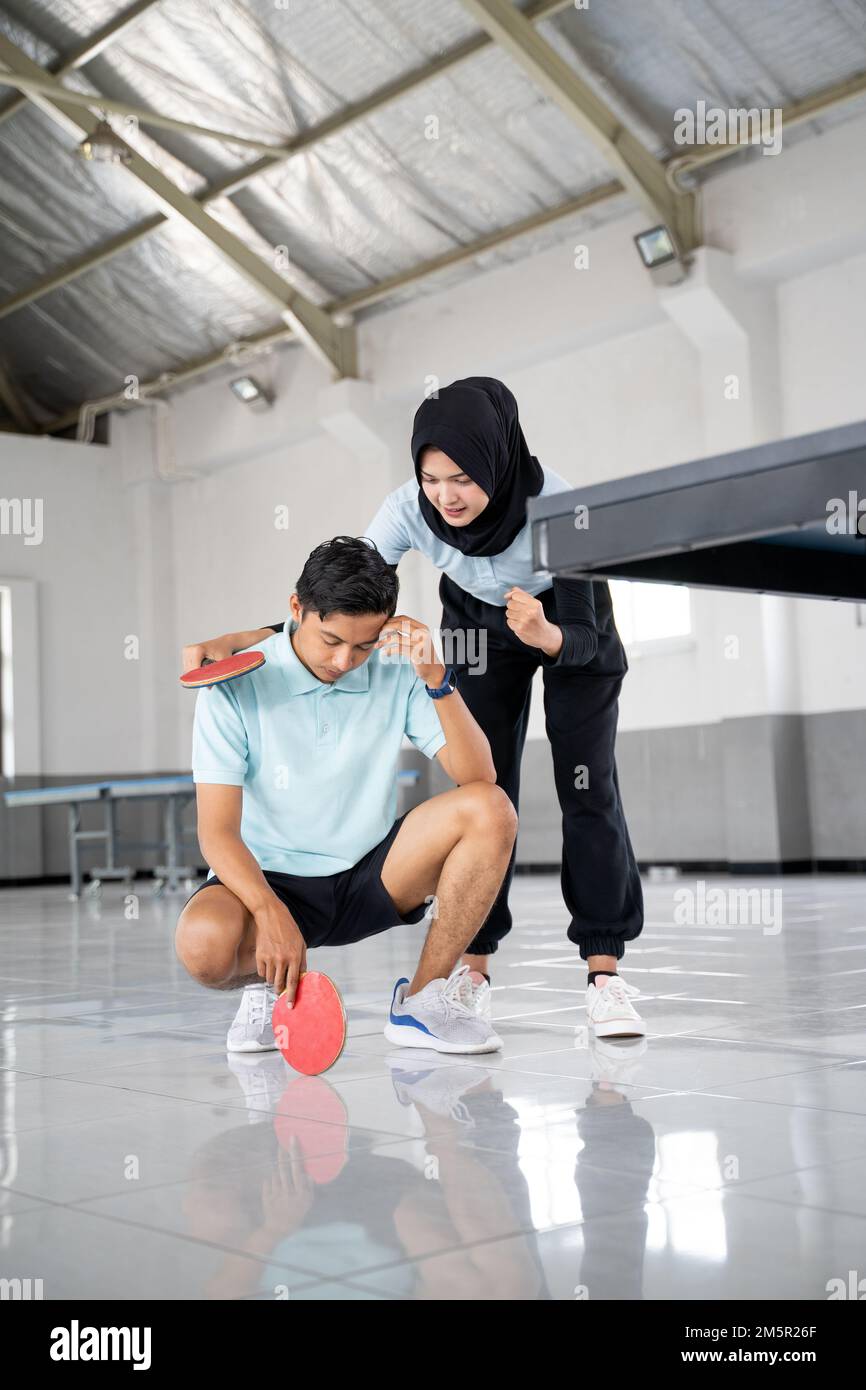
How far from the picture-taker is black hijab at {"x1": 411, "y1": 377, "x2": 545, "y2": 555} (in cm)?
259

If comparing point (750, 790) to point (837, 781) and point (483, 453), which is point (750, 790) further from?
point (483, 453)

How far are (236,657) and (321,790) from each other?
1.04 feet

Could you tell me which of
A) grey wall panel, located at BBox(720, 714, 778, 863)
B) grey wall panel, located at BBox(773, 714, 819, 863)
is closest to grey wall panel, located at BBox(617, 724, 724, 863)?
grey wall panel, located at BBox(720, 714, 778, 863)

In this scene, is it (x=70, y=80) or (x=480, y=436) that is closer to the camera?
(x=480, y=436)

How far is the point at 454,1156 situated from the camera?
5.92ft

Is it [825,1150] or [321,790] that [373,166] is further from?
[825,1150]

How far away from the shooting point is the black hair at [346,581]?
2330 mm

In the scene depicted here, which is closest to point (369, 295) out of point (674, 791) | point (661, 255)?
point (661, 255)

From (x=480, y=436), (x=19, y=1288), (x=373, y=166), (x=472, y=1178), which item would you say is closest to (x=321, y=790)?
(x=480, y=436)

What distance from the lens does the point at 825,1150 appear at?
1.75 m

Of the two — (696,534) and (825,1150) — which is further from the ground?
(696,534)

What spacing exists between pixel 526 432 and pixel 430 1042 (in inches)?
340

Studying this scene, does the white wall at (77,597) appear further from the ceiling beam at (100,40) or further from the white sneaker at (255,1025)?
the white sneaker at (255,1025)

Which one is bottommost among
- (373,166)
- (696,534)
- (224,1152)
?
(224,1152)
